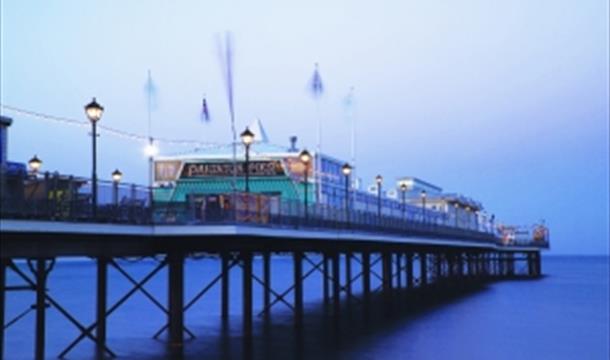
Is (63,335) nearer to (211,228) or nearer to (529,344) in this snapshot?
(211,228)

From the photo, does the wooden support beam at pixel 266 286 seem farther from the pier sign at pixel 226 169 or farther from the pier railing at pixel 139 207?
the pier railing at pixel 139 207

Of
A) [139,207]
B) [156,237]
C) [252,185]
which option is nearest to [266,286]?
[252,185]

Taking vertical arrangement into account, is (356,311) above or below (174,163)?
below

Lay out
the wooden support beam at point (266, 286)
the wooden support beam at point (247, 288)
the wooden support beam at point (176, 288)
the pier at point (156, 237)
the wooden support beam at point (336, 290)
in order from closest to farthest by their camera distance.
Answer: the pier at point (156, 237) → the wooden support beam at point (176, 288) → the wooden support beam at point (247, 288) → the wooden support beam at point (266, 286) → the wooden support beam at point (336, 290)

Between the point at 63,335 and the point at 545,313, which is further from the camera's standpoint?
the point at 545,313

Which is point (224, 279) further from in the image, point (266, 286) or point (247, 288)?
point (247, 288)

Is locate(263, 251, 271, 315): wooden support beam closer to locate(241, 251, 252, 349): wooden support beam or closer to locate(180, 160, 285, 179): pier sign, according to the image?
locate(180, 160, 285, 179): pier sign

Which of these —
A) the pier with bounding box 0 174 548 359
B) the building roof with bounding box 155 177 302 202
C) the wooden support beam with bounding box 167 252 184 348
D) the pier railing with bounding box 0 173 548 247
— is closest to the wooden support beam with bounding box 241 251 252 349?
the pier with bounding box 0 174 548 359

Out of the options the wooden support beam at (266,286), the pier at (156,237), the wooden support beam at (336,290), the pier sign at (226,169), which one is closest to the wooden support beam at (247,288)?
the pier at (156,237)

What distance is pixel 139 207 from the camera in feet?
77.2

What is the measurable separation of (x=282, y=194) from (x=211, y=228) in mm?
17038

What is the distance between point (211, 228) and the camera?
2473 centimetres

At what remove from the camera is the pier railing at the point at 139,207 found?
1875cm

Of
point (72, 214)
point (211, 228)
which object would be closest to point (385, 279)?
point (211, 228)
